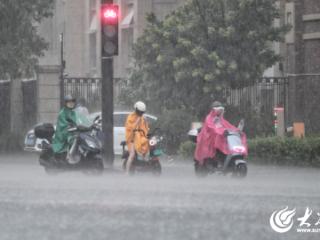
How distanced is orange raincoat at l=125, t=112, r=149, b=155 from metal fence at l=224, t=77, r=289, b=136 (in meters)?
12.6

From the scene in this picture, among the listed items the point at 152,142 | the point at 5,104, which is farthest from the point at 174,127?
the point at 152,142

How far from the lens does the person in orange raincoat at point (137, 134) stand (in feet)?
73.2

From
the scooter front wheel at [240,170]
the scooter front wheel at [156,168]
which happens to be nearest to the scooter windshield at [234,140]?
the scooter front wheel at [240,170]

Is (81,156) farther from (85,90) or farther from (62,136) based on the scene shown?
(85,90)

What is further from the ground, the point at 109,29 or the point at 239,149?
the point at 109,29

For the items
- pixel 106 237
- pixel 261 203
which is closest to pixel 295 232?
pixel 106 237

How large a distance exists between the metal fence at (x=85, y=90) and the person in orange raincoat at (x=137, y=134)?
626 inches

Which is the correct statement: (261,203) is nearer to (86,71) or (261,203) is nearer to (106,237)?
(106,237)

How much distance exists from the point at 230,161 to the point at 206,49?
13086mm

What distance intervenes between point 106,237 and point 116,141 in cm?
2350

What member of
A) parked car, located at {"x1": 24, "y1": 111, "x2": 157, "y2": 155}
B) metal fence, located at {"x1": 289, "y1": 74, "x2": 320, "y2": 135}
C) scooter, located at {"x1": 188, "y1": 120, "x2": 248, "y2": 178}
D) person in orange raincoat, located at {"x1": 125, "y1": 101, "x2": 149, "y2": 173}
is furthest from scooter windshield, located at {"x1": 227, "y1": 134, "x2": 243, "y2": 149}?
metal fence, located at {"x1": 289, "y1": 74, "x2": 320, "y2": 135}

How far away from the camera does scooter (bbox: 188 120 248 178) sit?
69.4 ft

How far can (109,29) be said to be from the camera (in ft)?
77.8

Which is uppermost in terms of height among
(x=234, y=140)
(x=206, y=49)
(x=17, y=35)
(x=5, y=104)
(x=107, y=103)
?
(x=17, y=35)
